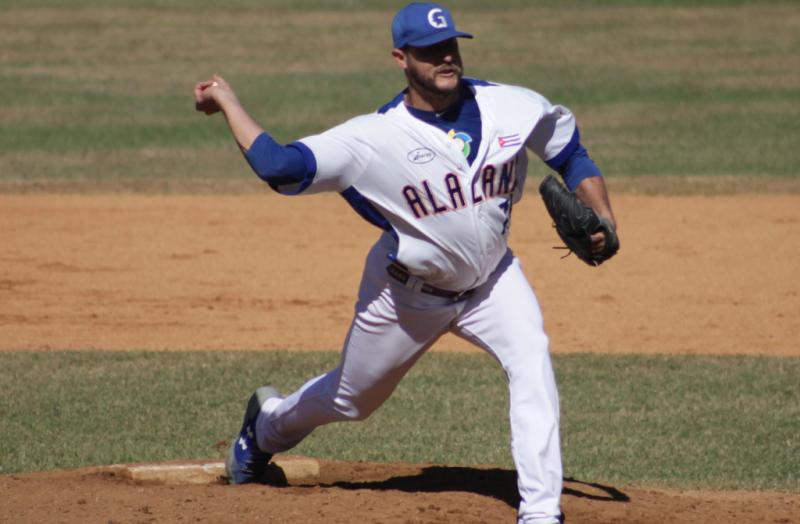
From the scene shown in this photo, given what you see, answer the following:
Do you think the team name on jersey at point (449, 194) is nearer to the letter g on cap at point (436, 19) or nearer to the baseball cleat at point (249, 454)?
the letter g on cap at point (436, 19)

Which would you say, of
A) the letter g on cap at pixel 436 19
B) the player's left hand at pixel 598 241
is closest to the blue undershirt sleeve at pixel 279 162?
the letter g on cap at pixel 436 19

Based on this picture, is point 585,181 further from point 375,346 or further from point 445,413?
point 445,413

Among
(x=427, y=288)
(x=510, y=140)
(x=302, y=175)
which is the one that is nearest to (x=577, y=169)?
(x=510, y=140)

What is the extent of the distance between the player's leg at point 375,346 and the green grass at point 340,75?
9604 mm

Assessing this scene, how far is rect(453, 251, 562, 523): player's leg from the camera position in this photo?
17.8ft

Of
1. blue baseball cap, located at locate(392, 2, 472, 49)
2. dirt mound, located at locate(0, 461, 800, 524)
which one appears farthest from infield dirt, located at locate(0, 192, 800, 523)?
blue baseball cap, located at locate(392, 2, 472, 49)

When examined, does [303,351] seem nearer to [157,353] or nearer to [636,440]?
[157,353]

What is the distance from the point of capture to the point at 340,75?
20.5 m

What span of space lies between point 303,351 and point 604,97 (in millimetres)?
10707

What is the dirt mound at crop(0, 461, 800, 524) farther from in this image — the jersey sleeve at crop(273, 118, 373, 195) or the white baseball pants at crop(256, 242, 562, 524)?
the jersey sleeve at crop(273, 118, 373, 195)

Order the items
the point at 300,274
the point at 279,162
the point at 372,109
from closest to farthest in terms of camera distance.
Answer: the point at 279,162 < the point at 300,274 < the point at 372,109

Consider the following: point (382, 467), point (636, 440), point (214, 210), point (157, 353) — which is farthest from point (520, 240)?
point (382, 467)

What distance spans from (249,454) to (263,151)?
1721 millimetres

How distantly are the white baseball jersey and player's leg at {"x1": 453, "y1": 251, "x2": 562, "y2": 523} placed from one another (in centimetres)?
12
